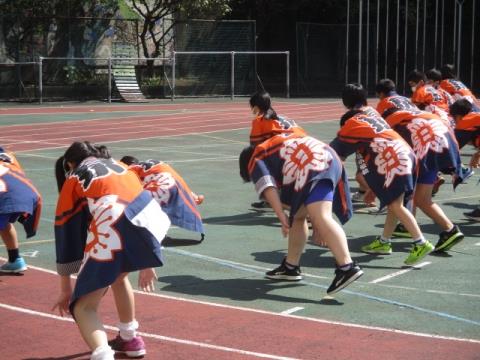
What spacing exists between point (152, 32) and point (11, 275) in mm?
26266

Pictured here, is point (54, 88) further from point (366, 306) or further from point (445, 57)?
point (366, 306)

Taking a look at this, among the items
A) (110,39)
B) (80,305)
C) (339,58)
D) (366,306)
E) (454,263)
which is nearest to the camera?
(80,305)

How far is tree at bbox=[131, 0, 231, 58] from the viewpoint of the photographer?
109 ft

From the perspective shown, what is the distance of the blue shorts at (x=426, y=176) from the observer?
365 inches

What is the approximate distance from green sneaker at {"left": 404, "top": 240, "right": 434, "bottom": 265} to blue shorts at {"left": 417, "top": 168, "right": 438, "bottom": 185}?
933 millimetres

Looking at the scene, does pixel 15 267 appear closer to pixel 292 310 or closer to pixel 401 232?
pixel 292 310

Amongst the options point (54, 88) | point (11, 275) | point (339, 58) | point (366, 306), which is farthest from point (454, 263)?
point (339, 58)

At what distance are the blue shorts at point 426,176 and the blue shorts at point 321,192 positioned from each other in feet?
7.00

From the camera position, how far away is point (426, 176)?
9.33 m

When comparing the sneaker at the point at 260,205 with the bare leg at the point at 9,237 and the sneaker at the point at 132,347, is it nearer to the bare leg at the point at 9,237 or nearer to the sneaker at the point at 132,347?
the bare leg at the point at 9,237

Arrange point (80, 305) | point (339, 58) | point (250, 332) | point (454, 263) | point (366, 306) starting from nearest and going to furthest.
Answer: point (80, 305), point (250, 332), point (366, 306), point (454, 263), point (339, 58)

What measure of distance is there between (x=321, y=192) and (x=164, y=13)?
2754cm

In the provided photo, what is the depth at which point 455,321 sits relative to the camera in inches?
264

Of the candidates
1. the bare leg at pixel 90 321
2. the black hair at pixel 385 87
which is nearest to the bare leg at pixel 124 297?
the bare leg at pixel 90 321
